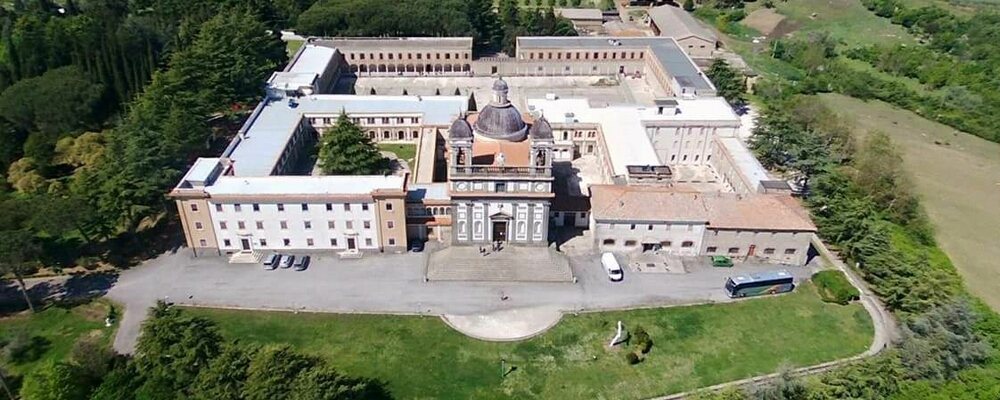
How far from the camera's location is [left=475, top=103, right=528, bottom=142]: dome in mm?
62062

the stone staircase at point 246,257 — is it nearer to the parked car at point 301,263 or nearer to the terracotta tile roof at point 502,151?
the parked car at point 301,263

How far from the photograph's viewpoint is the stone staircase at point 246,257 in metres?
57.8

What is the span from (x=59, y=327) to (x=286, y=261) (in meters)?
17.8

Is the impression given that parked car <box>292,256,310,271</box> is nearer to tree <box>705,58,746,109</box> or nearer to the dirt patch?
tree <box>705,58,746,109</box>

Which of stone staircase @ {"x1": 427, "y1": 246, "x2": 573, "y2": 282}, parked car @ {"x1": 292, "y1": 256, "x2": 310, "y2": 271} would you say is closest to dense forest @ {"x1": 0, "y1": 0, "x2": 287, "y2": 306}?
parked car @ {"x1": 292, "y1": 256, "x2": 310, "y2": 271}

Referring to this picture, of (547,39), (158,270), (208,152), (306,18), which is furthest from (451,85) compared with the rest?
(158,270)

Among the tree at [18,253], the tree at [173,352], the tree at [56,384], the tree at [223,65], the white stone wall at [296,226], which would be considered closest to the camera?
the tree at [173,352]

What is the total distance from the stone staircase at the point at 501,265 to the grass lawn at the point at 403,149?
68.6 feet

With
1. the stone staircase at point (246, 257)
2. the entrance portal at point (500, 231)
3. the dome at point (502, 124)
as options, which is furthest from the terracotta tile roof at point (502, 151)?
the stone staircase at point (246, 257)

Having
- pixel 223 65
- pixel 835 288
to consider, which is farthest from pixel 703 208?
pixel 223 65

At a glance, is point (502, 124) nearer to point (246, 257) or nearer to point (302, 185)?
point (302, 185)

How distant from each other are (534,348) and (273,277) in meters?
24.5

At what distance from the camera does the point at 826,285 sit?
2162 inches

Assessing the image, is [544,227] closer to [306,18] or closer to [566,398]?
[566,398]
